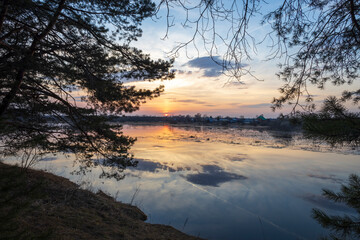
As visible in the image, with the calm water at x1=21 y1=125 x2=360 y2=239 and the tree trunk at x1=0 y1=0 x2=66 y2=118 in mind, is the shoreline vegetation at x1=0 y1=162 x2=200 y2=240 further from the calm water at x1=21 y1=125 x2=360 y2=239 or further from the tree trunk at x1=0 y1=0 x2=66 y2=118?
the tree trunk at x1=0 y1=0 x2=66 y2=118

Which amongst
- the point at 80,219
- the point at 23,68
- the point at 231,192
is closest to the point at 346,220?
the point at 80,219

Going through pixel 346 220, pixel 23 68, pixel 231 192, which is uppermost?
pixel 23 68

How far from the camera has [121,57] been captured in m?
6.27

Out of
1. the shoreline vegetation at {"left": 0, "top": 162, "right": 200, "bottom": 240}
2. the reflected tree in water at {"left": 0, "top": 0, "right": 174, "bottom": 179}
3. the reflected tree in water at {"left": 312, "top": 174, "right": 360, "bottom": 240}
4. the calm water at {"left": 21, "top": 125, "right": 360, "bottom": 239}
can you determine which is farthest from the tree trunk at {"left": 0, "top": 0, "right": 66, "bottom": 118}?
the reflected tree in water at {"left": 312, "top": 174, "right": 360, "bottom": 240}

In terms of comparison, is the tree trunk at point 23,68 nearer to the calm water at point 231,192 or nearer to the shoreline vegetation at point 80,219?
the shoreline vegetation at point 80,219

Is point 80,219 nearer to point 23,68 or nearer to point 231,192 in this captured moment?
point 23,68

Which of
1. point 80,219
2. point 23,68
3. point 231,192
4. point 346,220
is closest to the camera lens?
point 346,220

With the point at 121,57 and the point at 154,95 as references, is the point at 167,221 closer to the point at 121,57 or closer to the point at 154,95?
the point at 154,95

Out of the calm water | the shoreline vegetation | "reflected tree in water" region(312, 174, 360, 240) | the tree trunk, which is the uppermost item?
the tree trunk

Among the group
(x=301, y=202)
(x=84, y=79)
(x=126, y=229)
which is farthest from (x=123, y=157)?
(x=301, y=202)

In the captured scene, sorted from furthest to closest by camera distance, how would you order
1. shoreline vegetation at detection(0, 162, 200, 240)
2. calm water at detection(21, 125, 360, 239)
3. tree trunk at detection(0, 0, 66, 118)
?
calm water at detection(21, 125, 360, 239) < tree trunk at detection(0, 0, 66, 118) < shoreline vegetation at detection(0, 162, 200, 240)

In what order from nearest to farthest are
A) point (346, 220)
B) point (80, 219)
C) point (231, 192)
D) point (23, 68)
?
1. point (346, 220)
2. point (23, 68)
3. point (80, 219)
4. point (231, 192)

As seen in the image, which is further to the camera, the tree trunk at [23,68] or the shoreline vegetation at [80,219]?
the tree trunk at [23,68]

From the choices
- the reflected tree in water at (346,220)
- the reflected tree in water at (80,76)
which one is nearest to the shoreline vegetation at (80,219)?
the reflected tree in water at (80,76)
